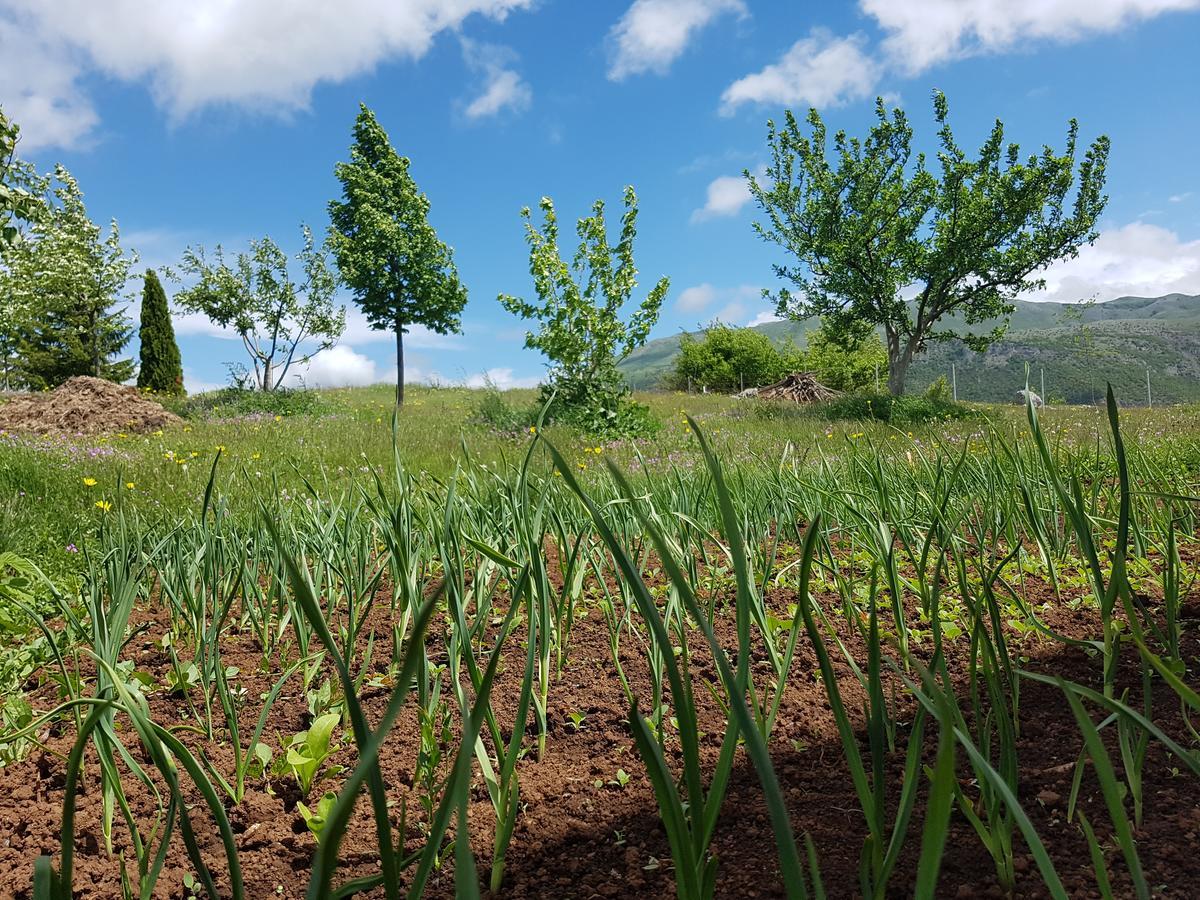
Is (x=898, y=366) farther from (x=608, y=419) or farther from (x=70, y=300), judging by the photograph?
(x=70, y=300)

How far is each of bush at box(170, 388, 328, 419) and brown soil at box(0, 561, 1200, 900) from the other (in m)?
16.1

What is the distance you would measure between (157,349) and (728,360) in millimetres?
30912

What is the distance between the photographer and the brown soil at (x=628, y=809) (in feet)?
3.61

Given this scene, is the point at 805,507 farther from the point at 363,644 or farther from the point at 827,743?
the point at 363,644

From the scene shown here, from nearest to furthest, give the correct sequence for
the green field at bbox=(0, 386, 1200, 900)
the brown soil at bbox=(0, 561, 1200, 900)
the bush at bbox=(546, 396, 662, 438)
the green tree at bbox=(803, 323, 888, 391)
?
the green field at bbox=(0, 386, 1200, 900), the brown soil at bbox=(0, 561, 1200, 900), the bush at bbox=(546, 396, 662, 438), the green tree at bbox=(803, 323, 888, 391)

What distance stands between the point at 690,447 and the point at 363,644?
282 inches

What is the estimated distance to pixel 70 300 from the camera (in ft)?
87.7

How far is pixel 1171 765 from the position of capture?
4.29ft

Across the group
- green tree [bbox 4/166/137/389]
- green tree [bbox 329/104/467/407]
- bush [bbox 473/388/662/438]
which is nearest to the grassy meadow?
bush [bbox 473/388/662/438]

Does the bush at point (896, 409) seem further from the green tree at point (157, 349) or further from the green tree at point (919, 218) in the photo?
the green tree at point (157, 349)

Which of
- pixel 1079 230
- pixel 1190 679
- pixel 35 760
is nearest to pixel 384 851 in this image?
pixel 35 760

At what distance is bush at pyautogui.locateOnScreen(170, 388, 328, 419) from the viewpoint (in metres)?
16.8

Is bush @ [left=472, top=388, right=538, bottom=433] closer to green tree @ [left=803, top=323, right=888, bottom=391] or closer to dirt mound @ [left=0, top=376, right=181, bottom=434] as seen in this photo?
dirt mound @ [left=0, top=376, right=181, bottom=434]

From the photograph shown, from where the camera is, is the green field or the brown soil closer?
the green field
